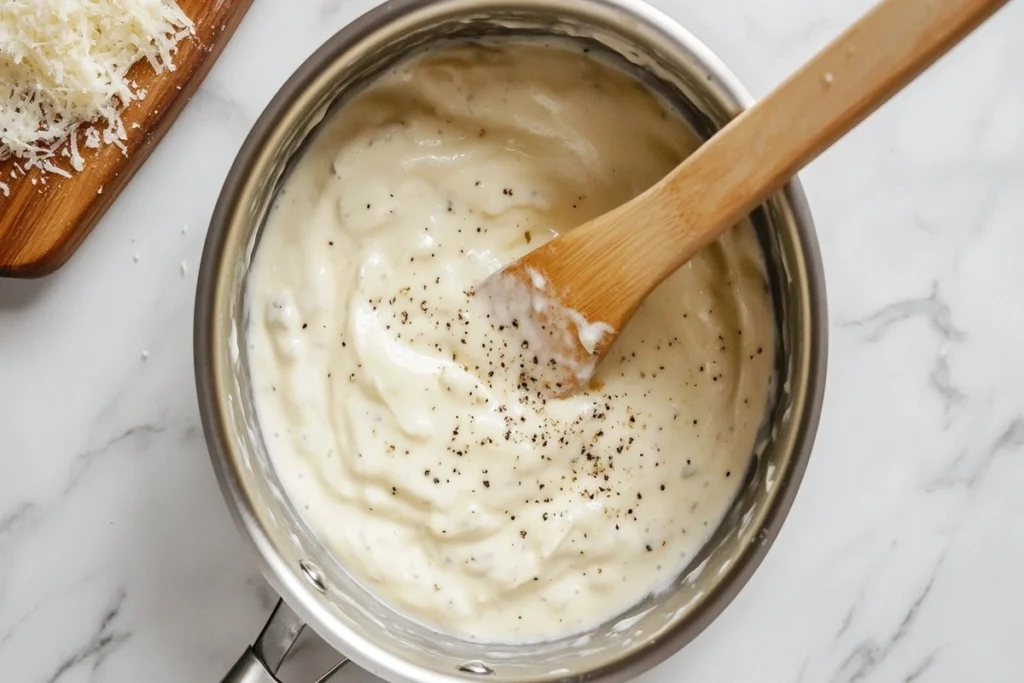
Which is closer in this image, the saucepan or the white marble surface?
the saucepan

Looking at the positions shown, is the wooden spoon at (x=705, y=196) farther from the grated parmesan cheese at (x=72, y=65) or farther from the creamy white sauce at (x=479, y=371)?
the grated parmesan cheese at (x=72, y=65)

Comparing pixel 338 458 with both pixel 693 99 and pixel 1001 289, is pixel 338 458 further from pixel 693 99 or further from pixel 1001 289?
pixel 1001 289

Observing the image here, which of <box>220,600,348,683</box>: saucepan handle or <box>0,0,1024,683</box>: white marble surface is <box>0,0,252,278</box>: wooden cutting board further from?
<box>220,600,348,683</box>: saucepan handle

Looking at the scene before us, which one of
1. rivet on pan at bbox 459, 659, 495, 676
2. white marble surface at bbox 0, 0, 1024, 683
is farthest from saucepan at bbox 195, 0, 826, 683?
white marble surface at bbox 0, 0, 1024, 683

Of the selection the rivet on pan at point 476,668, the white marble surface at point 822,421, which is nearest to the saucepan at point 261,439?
the rivet on pan at point 476,668

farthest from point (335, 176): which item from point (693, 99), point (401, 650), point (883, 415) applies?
point (883, 415)

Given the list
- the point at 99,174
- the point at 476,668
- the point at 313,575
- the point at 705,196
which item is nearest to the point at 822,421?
the point at 705,196
